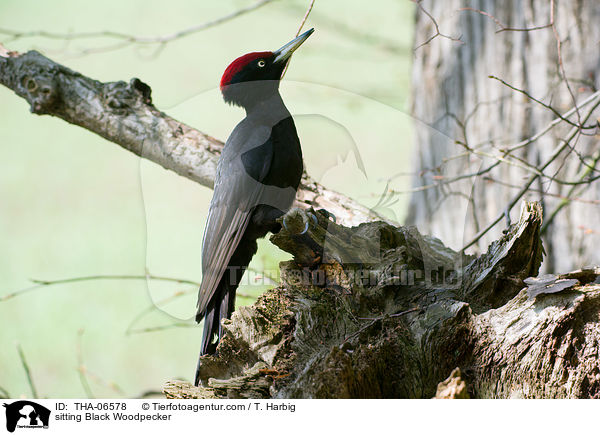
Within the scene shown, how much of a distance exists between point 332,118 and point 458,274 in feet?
1.62

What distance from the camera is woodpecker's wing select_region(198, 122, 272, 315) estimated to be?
4.47 ft

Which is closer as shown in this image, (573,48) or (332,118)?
(332,118)

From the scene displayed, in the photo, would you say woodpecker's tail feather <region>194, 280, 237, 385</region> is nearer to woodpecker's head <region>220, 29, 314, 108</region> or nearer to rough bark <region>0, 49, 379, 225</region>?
rough bark <region>0, 49, 379, 225</region>

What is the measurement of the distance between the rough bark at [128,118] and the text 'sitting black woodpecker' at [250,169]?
253 millimetres

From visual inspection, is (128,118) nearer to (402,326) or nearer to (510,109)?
(402,326)

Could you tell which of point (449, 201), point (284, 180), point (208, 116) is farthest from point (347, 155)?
point (449, 201)

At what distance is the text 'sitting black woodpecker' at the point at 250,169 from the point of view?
4.38 ft

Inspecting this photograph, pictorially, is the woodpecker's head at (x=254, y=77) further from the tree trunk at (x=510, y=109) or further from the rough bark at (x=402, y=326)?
the tree trunk at (x=510, y=109)

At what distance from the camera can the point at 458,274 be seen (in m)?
1.35

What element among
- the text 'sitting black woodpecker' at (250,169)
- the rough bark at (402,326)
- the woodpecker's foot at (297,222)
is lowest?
the rough bark at (402,326)
